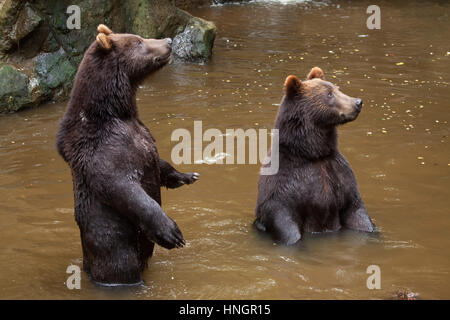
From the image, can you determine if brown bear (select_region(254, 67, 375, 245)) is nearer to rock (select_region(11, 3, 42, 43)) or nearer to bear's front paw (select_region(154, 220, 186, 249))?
bear's front paw (select_region(154, 220, 186, 249))

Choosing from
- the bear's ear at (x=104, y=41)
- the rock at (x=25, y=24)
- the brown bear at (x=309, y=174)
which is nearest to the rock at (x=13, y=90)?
the rock at (x=25, y=24)

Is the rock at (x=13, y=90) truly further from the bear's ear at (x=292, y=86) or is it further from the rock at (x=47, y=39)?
the bear's ear at (x=292, y=86)

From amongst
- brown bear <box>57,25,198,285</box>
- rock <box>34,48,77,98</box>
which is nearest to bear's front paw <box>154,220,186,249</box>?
brown bear <box>57,25,198,285</box>

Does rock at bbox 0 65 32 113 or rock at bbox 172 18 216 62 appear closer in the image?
rock at bbox 0 65 32 113

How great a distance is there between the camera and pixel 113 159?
539 centimetres

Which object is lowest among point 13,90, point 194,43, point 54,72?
point 13,90

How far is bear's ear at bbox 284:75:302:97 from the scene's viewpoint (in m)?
6.70

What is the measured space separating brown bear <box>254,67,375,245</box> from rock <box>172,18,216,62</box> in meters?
7.71

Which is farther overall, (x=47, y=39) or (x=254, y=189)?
(x=47, y=39)

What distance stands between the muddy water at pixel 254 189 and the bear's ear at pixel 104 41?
37.3 inches

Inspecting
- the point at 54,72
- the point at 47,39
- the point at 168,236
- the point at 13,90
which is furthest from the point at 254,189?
the point at 47,39

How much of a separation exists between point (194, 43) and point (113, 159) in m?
9.35

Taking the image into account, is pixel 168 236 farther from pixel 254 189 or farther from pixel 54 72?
pixel 54 72

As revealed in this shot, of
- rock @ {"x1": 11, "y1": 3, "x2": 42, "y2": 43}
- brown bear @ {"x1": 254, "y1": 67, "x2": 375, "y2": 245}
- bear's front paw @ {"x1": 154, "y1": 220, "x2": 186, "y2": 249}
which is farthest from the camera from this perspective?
rock @ {"x1": 11, "y1": 3, "x2": 42, "y2": 43}
